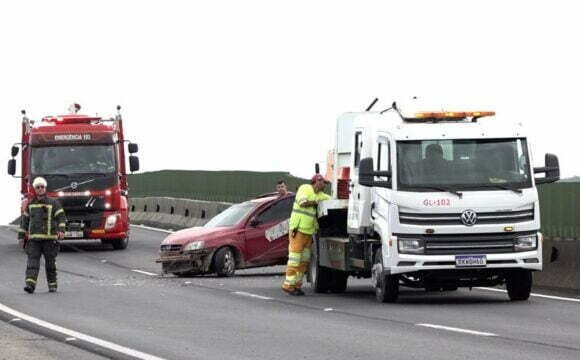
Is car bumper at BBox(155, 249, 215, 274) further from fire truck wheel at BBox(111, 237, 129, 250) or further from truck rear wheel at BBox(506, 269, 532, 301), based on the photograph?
fire truck wheel at BBox(111, 237, 129, 250)

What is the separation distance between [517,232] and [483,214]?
Result: 22.1 inches

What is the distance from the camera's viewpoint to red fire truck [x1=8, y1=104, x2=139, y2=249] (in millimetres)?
40094

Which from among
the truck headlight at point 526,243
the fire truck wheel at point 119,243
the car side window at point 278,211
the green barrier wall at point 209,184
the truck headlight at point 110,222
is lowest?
the fire truck wheel at point 119,243

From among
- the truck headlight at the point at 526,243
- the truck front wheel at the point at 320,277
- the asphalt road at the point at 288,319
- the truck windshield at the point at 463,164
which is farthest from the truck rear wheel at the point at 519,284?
the truck front wheel at the point at 320,277

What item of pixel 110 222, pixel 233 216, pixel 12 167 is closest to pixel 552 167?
pixel 233 216

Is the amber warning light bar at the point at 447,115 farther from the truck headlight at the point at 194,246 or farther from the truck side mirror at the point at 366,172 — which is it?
the truck headlight at the point at 194,246

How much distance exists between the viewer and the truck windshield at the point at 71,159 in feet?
132

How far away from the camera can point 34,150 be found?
4012 cm

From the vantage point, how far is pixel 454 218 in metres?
21.7

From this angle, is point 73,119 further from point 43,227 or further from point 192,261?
point 43,227

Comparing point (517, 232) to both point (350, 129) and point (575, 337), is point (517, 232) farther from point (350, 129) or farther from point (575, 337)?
point (575, 337)

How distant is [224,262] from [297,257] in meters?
6.06

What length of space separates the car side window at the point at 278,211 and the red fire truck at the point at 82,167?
30.0 feet

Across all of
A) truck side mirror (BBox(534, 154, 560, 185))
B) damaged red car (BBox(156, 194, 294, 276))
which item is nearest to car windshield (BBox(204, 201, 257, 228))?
damaged red car (BBox(156, 194, 294, 276))
